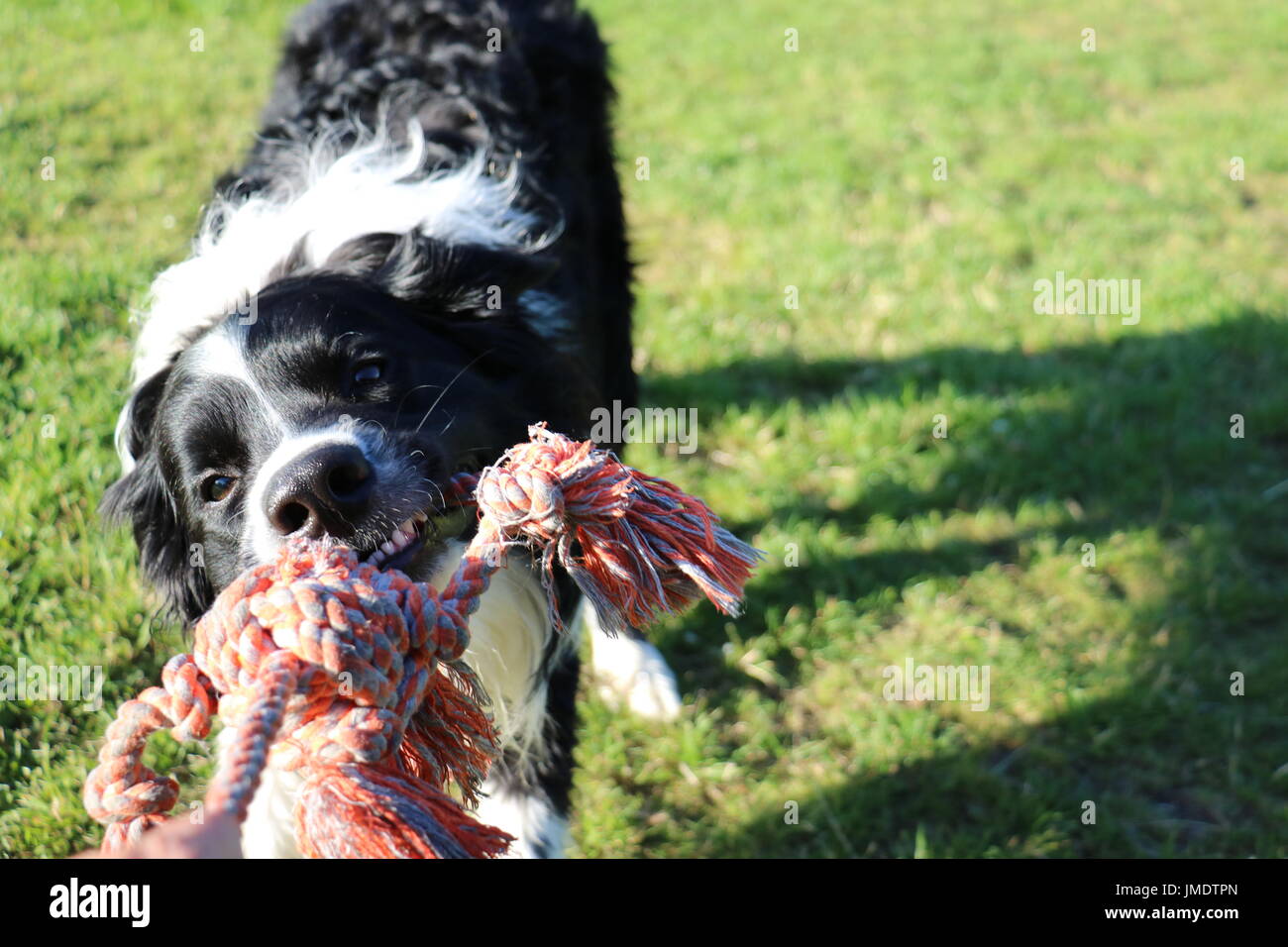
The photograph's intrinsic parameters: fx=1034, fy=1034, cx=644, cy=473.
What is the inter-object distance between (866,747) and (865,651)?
40cm

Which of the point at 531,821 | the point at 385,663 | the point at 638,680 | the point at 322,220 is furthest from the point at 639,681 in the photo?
the point at 385,663

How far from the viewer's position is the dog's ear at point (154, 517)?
2.31 meters

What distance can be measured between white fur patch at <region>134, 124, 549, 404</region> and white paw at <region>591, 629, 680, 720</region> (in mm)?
1253

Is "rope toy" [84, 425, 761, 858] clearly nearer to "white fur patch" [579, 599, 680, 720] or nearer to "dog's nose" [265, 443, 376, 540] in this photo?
"dog's nose" [265, 443, 376, 540]

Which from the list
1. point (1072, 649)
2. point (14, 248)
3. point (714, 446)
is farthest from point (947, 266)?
point (14, 248)

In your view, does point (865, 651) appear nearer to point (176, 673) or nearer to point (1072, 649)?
point (1072, 649)

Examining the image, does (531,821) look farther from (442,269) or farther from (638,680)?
(442,269)

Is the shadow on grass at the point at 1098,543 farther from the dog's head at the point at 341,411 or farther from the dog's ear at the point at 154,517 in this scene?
the dog's ear at the point at 154,517

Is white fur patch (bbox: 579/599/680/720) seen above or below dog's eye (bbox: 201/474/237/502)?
below

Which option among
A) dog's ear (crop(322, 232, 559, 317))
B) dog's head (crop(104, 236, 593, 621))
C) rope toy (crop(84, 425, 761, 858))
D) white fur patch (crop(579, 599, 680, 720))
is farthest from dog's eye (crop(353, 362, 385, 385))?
white fur patch (crop(579, 599, 680, 720))

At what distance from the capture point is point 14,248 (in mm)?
4590

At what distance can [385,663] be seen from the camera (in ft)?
4.61

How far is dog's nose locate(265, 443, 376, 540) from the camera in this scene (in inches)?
68.2

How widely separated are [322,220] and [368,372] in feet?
2.26
